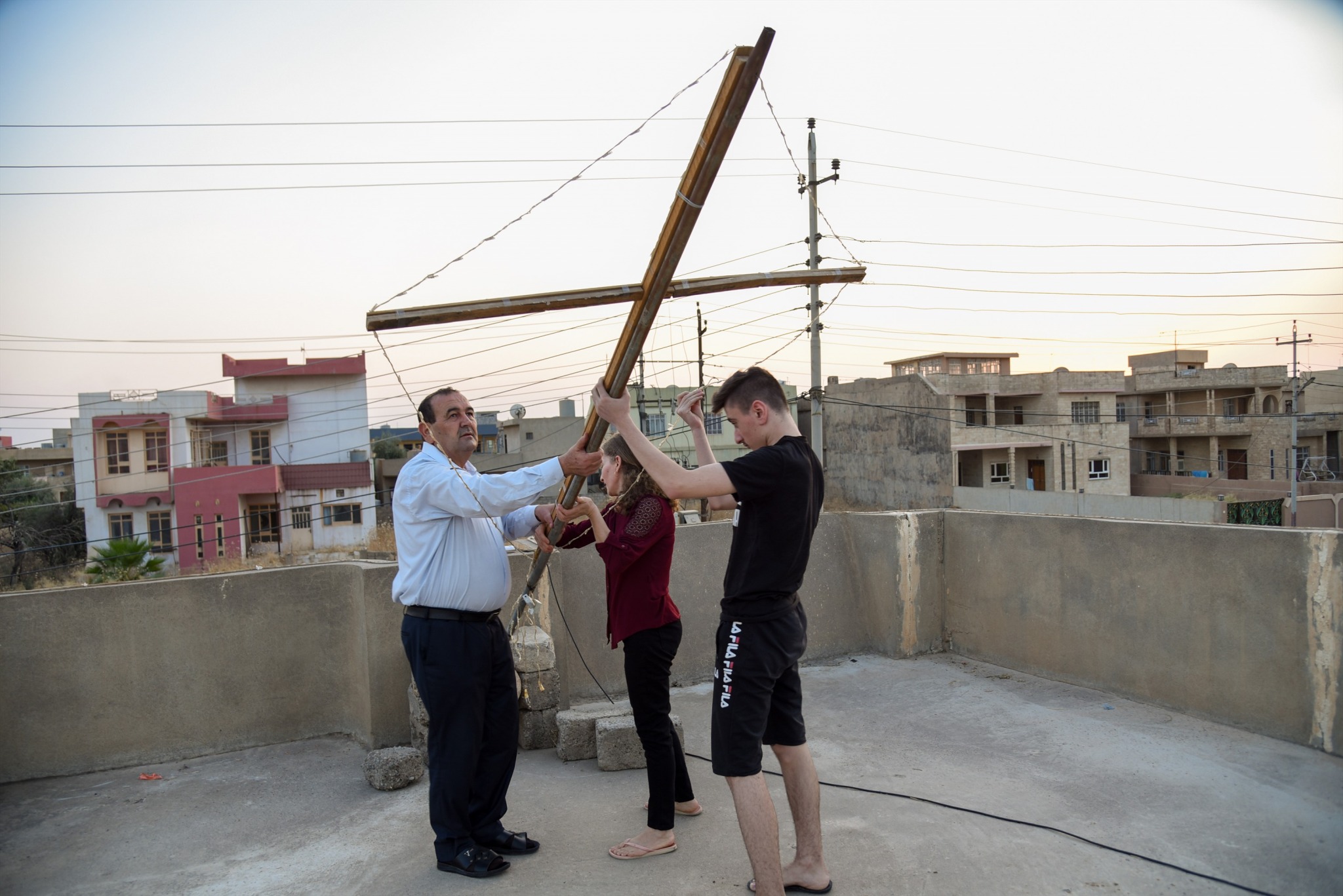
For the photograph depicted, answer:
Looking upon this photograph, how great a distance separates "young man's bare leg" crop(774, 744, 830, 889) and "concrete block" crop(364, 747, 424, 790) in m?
2.07

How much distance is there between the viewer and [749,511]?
9.75 feet

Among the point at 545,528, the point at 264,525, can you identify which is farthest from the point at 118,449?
the point at 545,528

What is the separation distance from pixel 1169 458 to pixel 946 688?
4228 centimetres

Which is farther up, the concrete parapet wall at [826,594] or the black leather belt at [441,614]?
the black leather belt at [441,614]

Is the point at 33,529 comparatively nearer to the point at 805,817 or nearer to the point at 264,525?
the point at 264,525

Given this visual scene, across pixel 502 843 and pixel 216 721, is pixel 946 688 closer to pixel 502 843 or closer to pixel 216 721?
pixel 502 843

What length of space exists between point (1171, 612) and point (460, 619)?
13.2 feet

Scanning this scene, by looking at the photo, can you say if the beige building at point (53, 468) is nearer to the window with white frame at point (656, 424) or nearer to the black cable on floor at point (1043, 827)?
the window with white frame at point (656, 424)

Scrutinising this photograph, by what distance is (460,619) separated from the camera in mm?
3406

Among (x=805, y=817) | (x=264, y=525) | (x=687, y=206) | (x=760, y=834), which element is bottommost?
(x=264, y=525)

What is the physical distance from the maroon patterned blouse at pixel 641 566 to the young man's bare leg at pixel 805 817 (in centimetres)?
79

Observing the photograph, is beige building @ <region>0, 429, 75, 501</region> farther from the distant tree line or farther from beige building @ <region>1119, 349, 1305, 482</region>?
beige building @ <region>1119, 349, 1305, 482</region>

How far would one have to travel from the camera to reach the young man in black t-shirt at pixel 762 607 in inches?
109

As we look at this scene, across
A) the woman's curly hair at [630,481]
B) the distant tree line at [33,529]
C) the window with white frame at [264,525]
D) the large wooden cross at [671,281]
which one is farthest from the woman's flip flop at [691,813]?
the window with white frame at [264,525]
